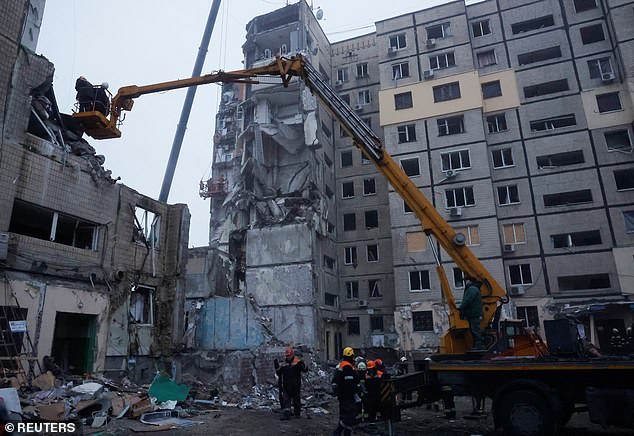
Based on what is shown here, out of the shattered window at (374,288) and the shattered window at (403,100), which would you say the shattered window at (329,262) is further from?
the shattered window at (403,100)

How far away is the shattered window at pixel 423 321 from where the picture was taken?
28.8 metres

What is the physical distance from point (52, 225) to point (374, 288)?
24369mm

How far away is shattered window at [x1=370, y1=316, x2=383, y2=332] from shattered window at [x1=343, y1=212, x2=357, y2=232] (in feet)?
24.3

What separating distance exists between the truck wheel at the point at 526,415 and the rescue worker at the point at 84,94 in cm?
1637

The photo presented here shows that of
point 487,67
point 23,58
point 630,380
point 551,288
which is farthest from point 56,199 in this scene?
point 487,67

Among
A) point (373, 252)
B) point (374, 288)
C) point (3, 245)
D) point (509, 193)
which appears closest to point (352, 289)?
point (374, 288)

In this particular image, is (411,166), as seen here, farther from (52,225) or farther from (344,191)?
(52,225)

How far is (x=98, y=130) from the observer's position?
53.0 feet

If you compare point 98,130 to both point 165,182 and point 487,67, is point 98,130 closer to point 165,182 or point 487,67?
point 165,182

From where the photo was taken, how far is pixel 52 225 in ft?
43.8

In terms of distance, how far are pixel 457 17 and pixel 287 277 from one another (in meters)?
23.9

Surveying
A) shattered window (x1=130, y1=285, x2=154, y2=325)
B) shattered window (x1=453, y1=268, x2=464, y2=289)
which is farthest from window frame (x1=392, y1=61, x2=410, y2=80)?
shattered window (x1=130, y1=285, x2=154, y2=325)

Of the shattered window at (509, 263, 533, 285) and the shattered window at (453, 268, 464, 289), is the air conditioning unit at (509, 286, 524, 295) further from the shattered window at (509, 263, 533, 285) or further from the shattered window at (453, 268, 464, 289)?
the shattered window at (453, 268, 464, 289)

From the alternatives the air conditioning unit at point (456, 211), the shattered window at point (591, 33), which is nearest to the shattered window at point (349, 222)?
the air conditioning unit at point (456, 211)
